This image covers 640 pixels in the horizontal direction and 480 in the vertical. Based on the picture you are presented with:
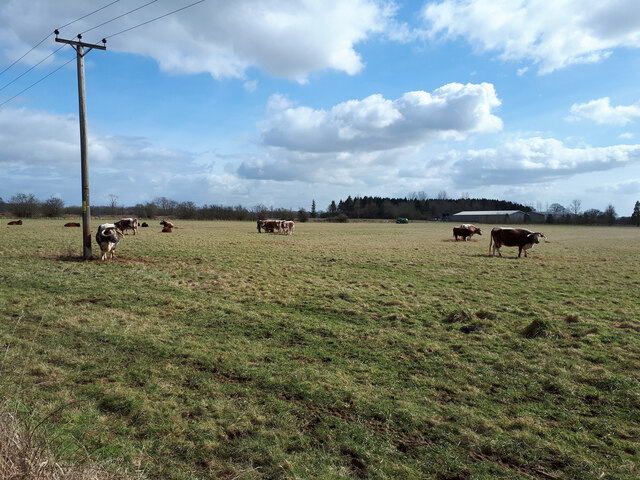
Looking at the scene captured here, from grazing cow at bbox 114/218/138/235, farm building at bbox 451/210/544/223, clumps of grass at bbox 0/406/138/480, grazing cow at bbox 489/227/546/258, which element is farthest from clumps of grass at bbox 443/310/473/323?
farm building at bbox 451/210/544/223

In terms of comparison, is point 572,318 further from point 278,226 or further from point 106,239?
point 278,226

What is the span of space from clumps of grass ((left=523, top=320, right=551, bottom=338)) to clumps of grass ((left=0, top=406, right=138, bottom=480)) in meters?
7.08

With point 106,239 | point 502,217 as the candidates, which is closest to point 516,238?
point 106,239

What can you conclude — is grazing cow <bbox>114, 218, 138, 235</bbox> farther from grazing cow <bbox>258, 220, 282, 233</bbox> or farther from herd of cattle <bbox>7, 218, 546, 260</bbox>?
grazing cow <bbox>258, 220, 282, 233</bbox>

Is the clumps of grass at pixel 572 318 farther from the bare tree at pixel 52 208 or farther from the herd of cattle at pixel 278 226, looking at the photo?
the bare tree at pixel 52 208

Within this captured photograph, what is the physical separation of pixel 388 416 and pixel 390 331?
127 inches

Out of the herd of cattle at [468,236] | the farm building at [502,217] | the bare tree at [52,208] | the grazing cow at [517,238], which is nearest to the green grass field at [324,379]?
the herd of cattle at [468,236]

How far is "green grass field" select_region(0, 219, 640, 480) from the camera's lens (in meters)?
3.42

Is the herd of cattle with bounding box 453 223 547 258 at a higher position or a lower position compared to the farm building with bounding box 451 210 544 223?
lower

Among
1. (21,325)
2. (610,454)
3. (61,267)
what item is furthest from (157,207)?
(610,454)

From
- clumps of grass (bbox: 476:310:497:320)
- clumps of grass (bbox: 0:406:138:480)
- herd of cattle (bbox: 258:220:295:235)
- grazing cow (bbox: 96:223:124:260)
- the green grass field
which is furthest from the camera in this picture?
herd of cattle (bbox: 258:220:295:235)

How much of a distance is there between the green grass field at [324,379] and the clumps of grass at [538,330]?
33 millimetres

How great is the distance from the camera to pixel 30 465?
2.10 metres

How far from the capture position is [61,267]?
13609 mm
